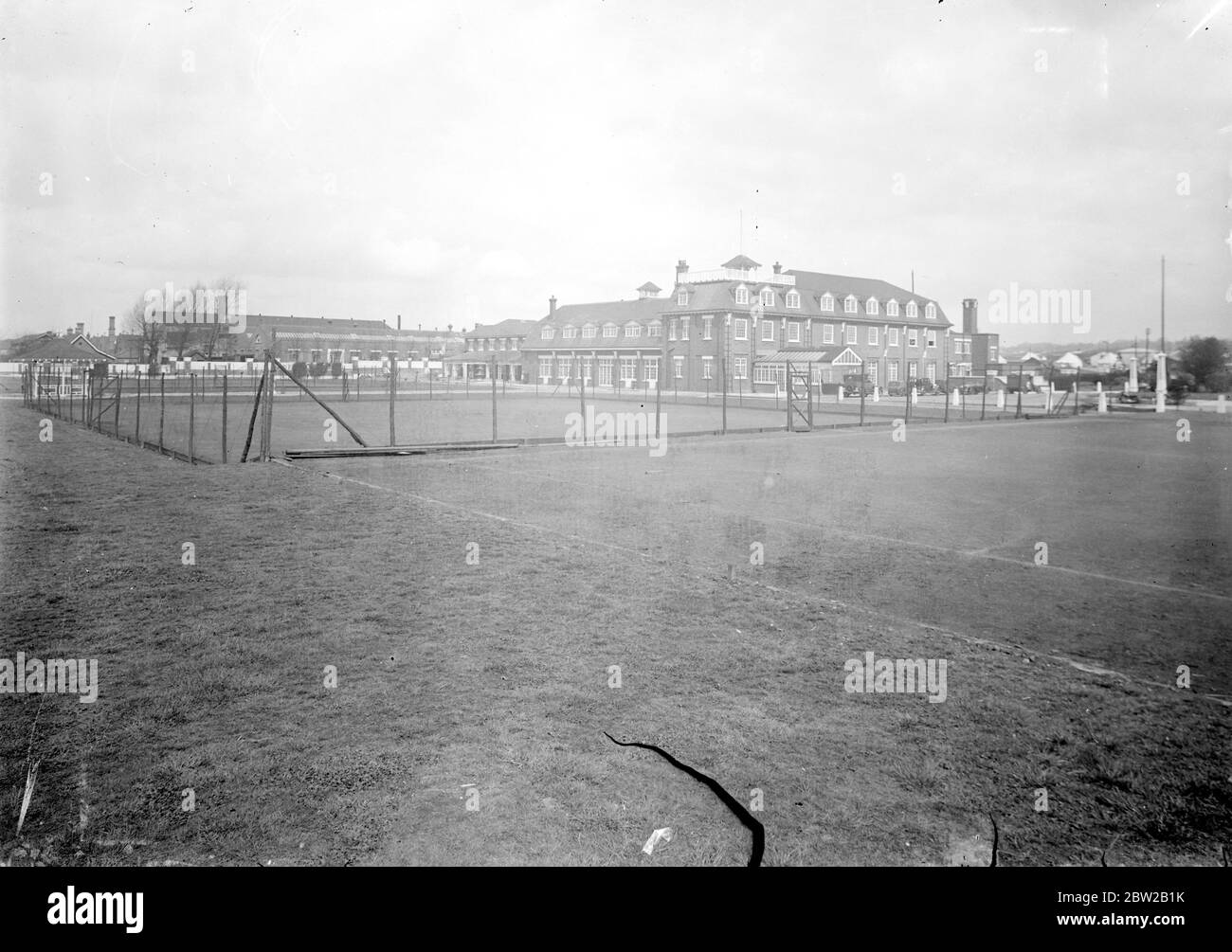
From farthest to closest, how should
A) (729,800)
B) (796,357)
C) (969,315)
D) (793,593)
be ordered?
1. (969,315)
2. (796,357)
3. (793,593)
4. (729,800)

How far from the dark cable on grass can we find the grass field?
0.05m

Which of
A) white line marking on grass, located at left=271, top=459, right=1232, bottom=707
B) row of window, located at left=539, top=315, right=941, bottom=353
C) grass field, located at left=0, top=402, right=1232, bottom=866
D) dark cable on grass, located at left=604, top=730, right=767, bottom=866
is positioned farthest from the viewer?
row of window, located at left=539, top=315, right=941, bottom=353

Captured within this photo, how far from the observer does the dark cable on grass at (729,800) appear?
133 inches

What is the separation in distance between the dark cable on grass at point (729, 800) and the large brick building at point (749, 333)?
58.4 metres

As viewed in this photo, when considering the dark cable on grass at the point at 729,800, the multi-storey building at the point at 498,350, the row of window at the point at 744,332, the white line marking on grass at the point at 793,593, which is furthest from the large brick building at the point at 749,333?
the dark cable on grass at the point at 729,800

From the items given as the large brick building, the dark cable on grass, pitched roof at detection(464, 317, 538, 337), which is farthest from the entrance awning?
the dark cable on grass

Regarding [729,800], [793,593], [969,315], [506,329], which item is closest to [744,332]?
[969,315]

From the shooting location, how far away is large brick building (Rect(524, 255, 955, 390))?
68625 millimetres

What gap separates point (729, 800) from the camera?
3.75 metres

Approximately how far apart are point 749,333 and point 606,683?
66416 millimetres

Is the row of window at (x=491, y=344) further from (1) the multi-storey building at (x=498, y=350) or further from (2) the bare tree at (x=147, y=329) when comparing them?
(2) the bare tree at (x=147, y=329)

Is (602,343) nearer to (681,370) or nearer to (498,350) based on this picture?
(681,370)

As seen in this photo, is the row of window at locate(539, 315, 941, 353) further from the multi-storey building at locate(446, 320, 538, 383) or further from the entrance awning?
the multi-storey building at locate(446, 320, 538, 383)
